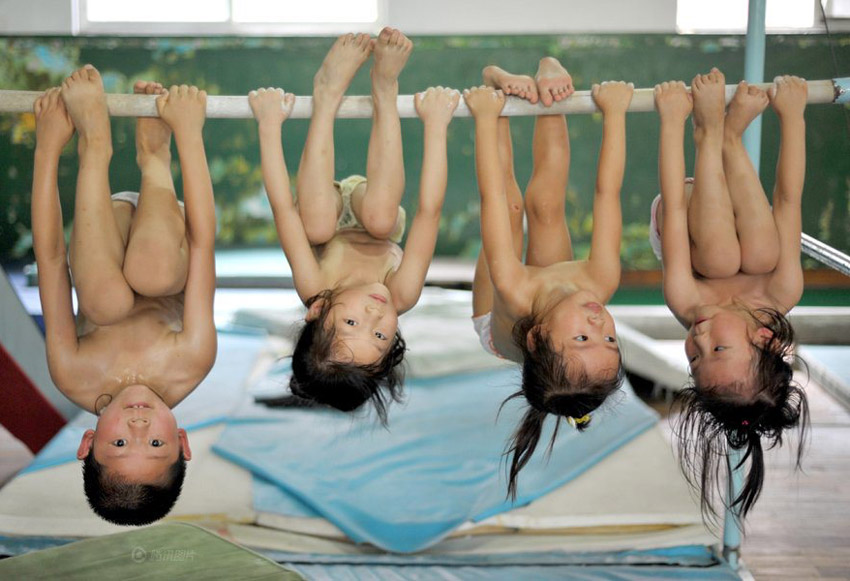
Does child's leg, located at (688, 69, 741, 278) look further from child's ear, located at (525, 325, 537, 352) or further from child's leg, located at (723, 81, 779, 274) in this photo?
child's ear, located at (525, 325, 537, 352)

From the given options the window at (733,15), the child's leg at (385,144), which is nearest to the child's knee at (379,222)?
the child's leg at (385,144)

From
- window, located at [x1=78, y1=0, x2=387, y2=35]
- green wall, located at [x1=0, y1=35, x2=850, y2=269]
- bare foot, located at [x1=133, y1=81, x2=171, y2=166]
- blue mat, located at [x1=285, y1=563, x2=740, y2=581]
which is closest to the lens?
bare foot, located at [x1=133, y1=81, x2=171, y2=166]

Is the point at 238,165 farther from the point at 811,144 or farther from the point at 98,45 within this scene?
the point at 811,144

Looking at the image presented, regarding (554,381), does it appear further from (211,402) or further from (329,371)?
(211,402)

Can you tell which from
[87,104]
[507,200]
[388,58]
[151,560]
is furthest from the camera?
[151,560]

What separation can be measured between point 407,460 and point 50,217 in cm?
174

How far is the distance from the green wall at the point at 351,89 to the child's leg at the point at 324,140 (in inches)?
128

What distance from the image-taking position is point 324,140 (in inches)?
82.4

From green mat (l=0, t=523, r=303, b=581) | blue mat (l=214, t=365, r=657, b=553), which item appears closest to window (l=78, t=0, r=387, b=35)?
blue mat (l=214, t=365, r=657, b=553)

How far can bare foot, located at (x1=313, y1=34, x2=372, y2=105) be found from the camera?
6.76 feet

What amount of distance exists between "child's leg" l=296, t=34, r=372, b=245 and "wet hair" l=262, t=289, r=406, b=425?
161mm

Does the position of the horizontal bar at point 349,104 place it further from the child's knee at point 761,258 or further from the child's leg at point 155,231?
the child's knee at point 761,258

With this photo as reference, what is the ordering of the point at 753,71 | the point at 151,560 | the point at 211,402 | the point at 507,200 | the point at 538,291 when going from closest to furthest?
the point at 538,291 → the point at 507,200 → the point at 753,71 → the point at 151,560 → the point at 211,402

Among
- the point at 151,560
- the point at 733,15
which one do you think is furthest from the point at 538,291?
the point at 733,15
